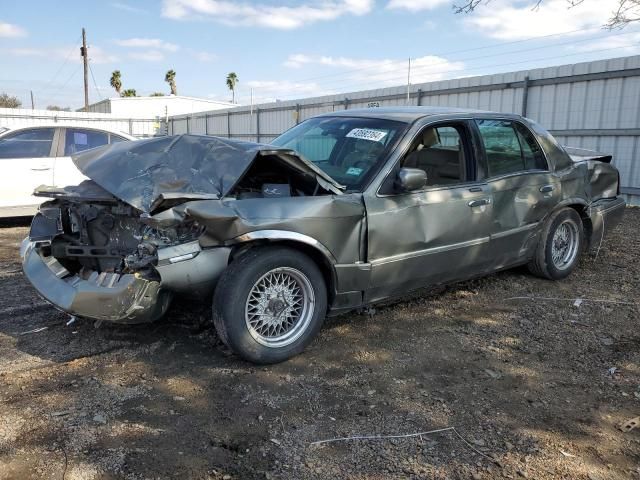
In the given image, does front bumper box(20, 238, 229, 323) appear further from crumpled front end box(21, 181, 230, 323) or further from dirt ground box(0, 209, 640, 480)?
dirt ground box(0, 209, 640, 480)

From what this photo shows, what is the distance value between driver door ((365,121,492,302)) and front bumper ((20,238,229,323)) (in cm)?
117

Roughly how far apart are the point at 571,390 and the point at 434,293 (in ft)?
6.09

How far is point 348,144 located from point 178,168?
4.55ft

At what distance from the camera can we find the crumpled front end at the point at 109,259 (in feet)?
10.6

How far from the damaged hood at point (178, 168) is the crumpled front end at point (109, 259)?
160 millimetres

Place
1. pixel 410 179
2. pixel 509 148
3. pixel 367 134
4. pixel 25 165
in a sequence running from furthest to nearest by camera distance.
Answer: pixel 25 165
pixel 509 148
pixel 367 134
pixel 410 179

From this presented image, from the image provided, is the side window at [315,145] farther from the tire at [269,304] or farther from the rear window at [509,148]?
the rear window at [509,148]

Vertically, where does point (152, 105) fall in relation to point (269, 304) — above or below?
above

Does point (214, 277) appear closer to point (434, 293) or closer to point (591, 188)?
point (434, 293)

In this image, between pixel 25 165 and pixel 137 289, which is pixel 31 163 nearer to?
pixel 25 165

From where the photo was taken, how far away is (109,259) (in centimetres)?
375

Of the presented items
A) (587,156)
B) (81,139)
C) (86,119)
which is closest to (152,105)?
(86,119)

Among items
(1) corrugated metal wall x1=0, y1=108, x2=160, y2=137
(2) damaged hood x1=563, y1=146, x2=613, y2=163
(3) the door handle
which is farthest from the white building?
(3) the door handle

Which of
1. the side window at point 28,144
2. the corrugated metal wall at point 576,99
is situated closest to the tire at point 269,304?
the side window at point 28,144
